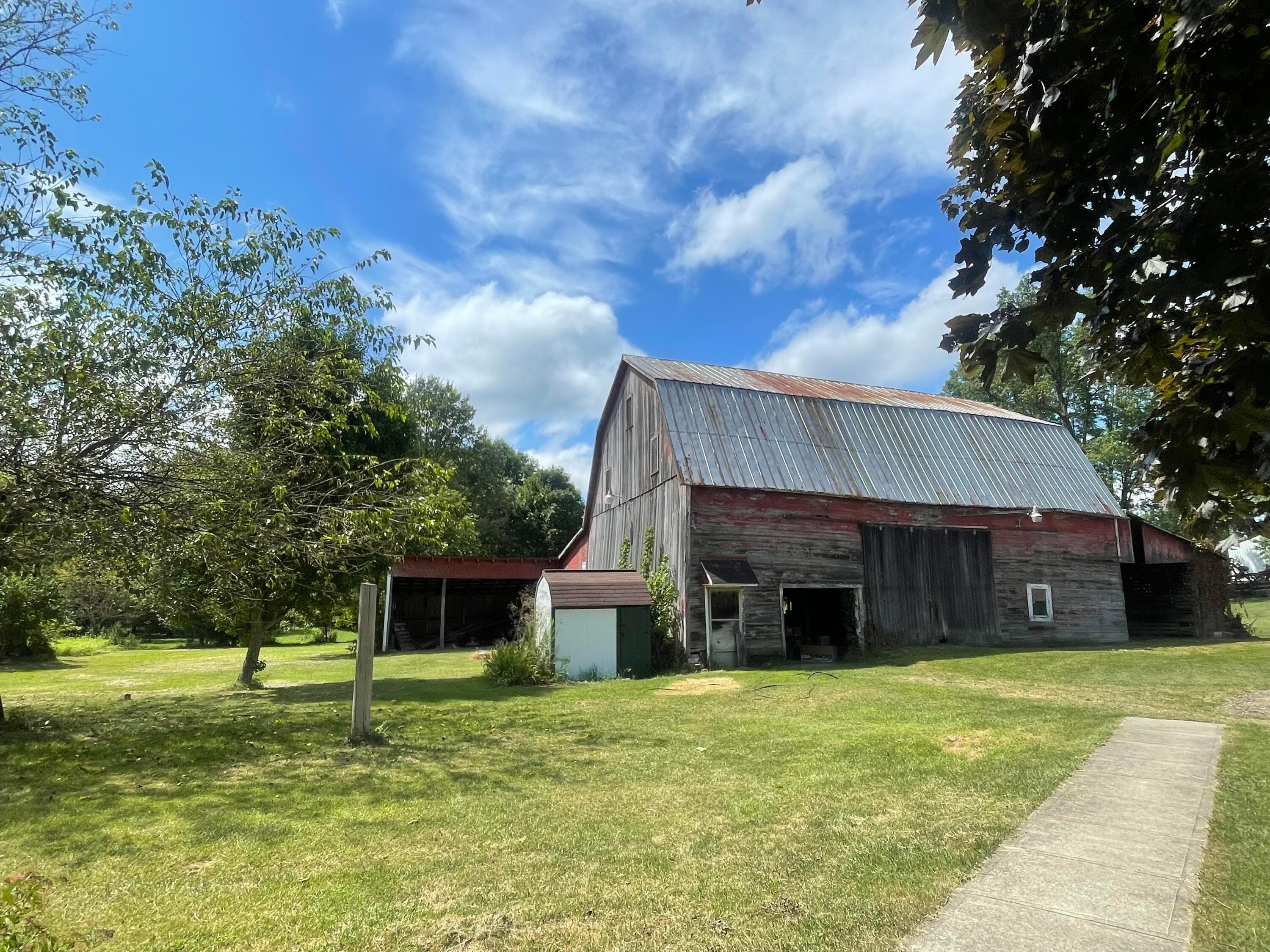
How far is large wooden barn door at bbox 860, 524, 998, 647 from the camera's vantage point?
20.9m

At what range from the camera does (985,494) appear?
23.0m

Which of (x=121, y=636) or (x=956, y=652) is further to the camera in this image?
(x=121, y=636)

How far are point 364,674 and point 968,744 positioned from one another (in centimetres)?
720

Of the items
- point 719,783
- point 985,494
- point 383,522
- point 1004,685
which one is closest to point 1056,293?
point 719,783

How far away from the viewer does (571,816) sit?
577 centimetres

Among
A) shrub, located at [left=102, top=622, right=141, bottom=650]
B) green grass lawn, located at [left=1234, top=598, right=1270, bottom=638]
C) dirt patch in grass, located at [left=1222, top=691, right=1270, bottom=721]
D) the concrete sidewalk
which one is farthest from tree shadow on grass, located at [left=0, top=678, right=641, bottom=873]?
shrub, located at [left=102, top=622, right=141, bottom=650]

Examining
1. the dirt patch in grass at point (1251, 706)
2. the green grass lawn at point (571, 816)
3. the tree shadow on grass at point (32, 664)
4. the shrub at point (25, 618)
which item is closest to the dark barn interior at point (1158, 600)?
the dirt patch in grass at point (1251, 706)

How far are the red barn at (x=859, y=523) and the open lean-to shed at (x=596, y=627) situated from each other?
1.40 m

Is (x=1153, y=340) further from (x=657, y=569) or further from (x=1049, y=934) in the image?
(x=657, y=569)

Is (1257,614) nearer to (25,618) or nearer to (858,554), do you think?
(858,554)

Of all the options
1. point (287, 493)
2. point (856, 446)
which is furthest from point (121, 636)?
point (856, 446)

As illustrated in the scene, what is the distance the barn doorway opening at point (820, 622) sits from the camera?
20.4m

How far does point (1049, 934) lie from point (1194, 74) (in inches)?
150

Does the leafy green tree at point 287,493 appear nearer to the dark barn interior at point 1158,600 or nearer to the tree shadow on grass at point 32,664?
the tree shadow on grass at point 32,664
